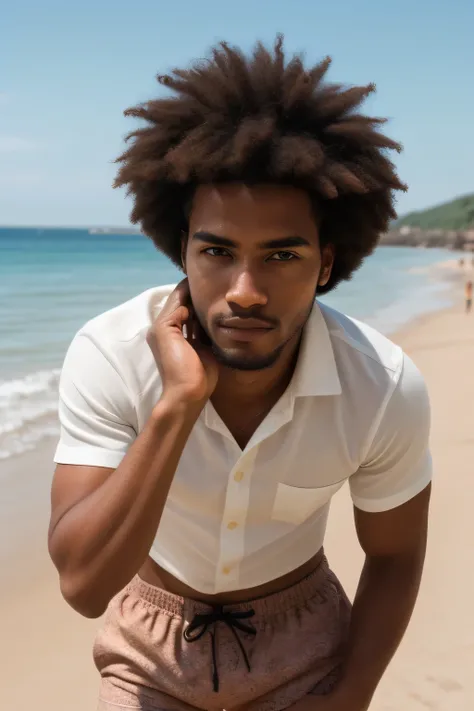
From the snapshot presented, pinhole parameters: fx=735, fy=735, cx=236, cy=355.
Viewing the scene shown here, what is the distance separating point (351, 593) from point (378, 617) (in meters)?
1.90

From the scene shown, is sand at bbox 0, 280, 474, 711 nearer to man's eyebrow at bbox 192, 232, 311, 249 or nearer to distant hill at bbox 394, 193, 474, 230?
man's eyebrow at bbox 192, 232, 311, 249

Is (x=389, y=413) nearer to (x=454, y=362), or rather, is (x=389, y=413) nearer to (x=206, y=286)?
(x=206, y=286)

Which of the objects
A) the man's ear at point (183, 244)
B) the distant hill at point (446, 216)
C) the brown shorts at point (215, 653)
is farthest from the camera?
the distant hill at point (446, 216)

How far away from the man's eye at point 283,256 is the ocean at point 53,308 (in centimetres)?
466

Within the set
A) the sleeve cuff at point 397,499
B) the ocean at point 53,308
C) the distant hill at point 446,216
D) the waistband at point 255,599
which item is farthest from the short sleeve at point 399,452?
the distant hill at point 446,216

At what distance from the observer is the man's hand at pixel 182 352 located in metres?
1.98

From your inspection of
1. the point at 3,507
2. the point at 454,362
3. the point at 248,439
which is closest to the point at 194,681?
the point at 248,439

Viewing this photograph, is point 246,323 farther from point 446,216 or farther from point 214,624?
point 446,216

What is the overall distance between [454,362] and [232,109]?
967 centimetres

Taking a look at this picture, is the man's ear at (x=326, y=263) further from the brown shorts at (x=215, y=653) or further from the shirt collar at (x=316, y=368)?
the brown shorts at (x=215, y=653)

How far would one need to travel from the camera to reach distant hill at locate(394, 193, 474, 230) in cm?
11056

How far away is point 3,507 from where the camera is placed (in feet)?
16.7

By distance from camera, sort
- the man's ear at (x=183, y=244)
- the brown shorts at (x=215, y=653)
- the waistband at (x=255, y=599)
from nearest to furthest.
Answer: the brown shorts at (x=215, y=653) → the waistband at (x=255, y=599) → the man's ear at (x=183, y=244)

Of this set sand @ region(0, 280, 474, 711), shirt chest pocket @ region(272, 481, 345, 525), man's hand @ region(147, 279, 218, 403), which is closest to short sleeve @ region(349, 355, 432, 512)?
shirt chest pocket @ region(272, 481, 345, 525)
